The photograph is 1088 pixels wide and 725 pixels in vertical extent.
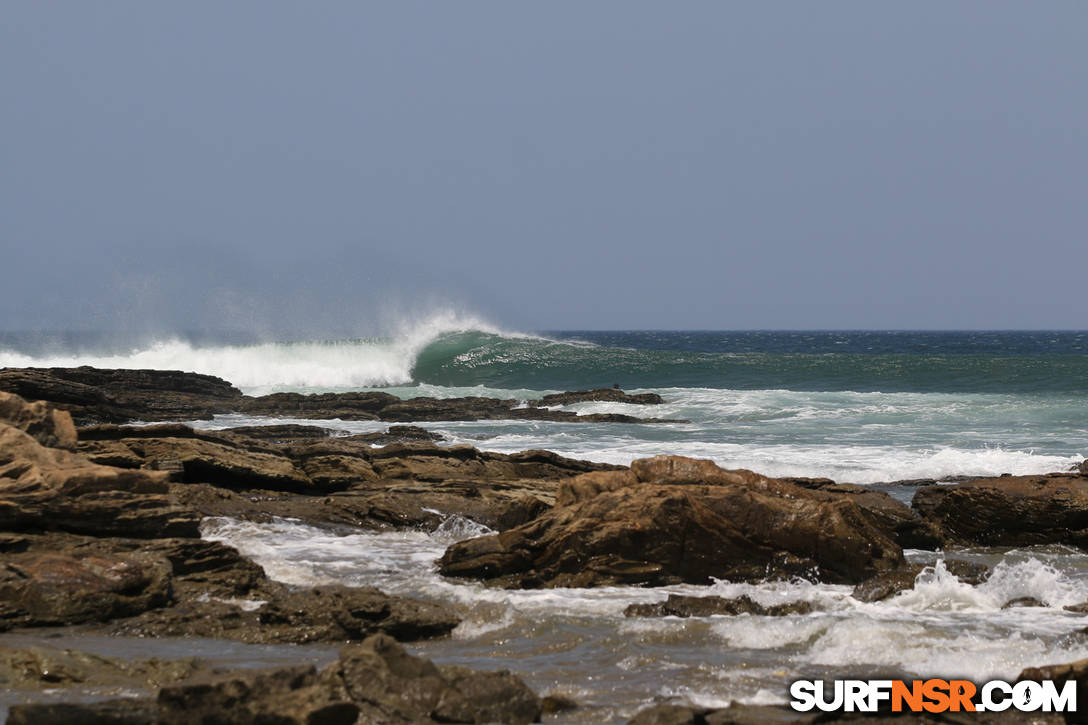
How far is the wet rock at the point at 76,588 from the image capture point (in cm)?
652

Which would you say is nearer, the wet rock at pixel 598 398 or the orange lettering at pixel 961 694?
the orange lettering at pixel 961 694

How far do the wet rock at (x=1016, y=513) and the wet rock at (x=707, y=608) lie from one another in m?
4.27

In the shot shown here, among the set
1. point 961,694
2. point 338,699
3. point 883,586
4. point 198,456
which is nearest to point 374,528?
point 198,456

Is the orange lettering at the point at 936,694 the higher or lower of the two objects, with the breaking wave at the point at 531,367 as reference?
lower

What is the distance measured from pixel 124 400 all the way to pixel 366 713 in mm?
18870

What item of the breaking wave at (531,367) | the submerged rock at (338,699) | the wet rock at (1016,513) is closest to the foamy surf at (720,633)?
the submerged rock at (338,699)

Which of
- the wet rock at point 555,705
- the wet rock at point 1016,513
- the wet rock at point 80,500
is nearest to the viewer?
the wet rock at point 555,705

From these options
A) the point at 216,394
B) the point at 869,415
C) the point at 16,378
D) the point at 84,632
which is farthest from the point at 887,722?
the point at 216,394

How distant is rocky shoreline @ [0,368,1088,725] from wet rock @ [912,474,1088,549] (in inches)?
0.9

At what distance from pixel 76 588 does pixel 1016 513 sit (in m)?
9.41

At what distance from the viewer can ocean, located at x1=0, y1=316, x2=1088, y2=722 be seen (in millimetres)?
6008

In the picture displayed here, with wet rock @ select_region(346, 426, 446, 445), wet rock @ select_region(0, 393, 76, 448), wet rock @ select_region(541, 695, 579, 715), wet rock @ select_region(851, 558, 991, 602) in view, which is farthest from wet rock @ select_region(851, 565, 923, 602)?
wet rock @ select_region(346, 426, 446, 445)

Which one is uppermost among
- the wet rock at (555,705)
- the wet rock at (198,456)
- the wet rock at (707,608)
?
the wet rock at (198,456)

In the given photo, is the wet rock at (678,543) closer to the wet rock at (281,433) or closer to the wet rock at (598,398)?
the wet rock at (281,433)
